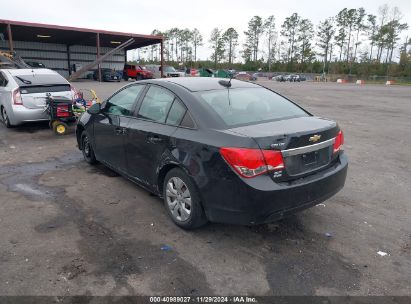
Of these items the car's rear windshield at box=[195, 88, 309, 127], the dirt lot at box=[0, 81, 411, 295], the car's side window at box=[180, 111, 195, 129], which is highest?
the car's rear windshield at box=[195, 88, 309, 127]

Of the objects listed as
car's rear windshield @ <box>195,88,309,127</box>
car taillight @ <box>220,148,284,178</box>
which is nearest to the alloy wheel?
car taillight @ <box>220,148,284,178</box>

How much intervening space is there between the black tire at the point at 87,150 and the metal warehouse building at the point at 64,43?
2689 centimetres

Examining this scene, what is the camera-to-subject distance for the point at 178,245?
139 inches

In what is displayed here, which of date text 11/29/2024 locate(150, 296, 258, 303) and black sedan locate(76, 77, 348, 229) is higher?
black sedan locate(76, 77, 348, 229)

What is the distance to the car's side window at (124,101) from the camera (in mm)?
4678

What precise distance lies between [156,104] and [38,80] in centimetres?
614

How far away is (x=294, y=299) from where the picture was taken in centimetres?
274

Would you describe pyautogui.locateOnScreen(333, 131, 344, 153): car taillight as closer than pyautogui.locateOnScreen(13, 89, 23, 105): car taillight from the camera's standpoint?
Yes

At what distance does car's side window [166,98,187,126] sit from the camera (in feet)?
12.5

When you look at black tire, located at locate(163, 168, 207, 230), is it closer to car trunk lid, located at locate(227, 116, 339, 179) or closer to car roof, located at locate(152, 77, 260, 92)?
car trunk lid, located at locate(227, 116, 339, 179)

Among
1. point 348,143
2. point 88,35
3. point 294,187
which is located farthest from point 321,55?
point 294,187

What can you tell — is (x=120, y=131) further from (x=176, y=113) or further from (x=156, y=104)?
(x=176, y=113)

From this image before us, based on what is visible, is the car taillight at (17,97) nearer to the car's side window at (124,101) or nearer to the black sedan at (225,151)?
the car's side window at (124,101)

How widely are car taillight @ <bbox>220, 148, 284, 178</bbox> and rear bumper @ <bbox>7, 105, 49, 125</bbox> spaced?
710cm
